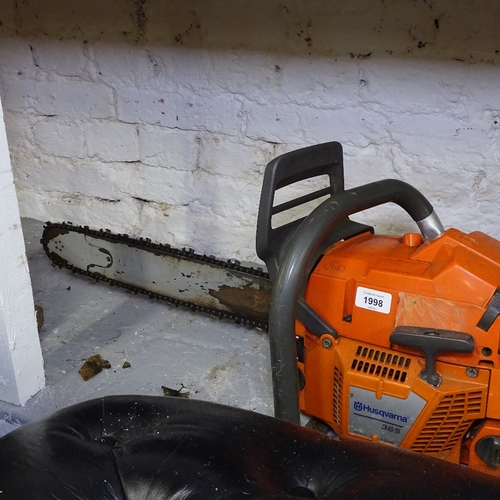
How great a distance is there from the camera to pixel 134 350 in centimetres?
189

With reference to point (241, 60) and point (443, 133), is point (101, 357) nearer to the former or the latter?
point (241, 60)

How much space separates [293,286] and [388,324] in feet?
0.75

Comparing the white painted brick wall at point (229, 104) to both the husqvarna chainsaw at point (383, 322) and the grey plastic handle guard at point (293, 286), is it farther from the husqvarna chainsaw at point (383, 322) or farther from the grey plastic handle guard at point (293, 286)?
the grey plastic handle guard at point (293, 286)

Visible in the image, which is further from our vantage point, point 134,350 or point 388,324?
point 134,350

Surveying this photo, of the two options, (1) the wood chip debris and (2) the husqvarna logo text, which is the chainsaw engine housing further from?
(1) the wood chip debris

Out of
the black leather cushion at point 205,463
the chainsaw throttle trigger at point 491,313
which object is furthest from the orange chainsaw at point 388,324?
the black leather cushion at point 205,463

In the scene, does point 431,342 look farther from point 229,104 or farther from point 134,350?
point 229,104

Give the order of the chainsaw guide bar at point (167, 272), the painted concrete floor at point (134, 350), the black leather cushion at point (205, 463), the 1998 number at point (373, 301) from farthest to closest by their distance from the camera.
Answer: the chainsaw guide bar at point (167, 272) < the painted concrete floor at point (134, 350) < the 1998 number at point (373, 301) < the black leather cushion at point (205, 463)

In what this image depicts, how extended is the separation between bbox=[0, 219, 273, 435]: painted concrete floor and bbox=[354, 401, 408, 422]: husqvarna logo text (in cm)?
40

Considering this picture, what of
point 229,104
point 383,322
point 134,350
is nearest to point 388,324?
point 383,322

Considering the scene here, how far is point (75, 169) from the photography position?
2500mm

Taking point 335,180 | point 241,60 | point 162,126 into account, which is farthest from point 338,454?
point 162,126

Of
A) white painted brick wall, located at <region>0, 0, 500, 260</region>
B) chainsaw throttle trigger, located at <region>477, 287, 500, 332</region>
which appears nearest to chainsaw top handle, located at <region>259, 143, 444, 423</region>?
chainsaw throttle trigger, located at <region>477, 287, 500, 332</region>

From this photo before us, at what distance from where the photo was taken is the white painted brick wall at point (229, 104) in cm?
172
